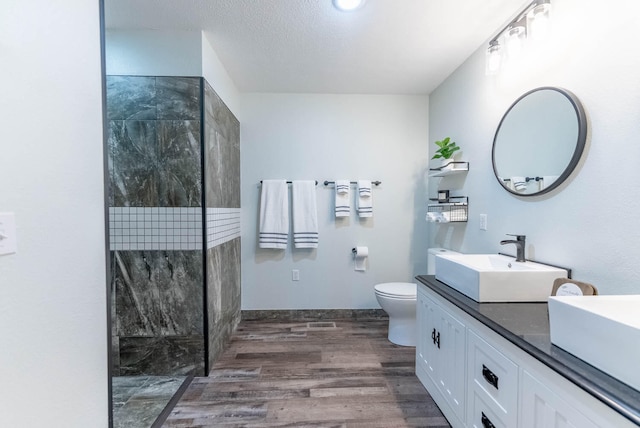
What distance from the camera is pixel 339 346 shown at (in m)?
2.29

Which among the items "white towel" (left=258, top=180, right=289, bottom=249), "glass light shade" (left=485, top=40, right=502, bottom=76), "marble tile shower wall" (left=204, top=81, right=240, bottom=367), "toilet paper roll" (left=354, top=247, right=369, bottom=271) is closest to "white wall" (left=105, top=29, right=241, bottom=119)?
"marble tile shower wall" (left=204, top=81, right=240, bottom=367)

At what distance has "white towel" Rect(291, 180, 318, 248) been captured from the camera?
272 cm

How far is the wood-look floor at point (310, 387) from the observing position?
152cm

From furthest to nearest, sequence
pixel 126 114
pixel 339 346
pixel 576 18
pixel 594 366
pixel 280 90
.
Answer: pixel 280 90
pixel 339 346
pixel 126 114
pixel 576 18
pixel 594 366

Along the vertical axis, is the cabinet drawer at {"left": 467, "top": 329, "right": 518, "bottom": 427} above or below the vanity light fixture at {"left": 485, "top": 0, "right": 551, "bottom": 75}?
below

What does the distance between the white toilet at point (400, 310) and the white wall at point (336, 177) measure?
50cm

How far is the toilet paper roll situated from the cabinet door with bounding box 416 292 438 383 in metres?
1.01

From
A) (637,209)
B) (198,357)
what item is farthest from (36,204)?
(637,209)

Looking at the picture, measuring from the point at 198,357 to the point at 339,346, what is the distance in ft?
3.57

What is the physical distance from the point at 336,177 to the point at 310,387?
184cm

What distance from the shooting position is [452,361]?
4.40 feet

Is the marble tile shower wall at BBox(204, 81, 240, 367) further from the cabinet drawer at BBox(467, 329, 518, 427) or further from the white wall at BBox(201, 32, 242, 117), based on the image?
the cabinet drawer at BBox(467, 329, 518, 427)

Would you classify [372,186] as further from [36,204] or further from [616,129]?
[36,204]

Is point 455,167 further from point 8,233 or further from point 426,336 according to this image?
point 8,233
